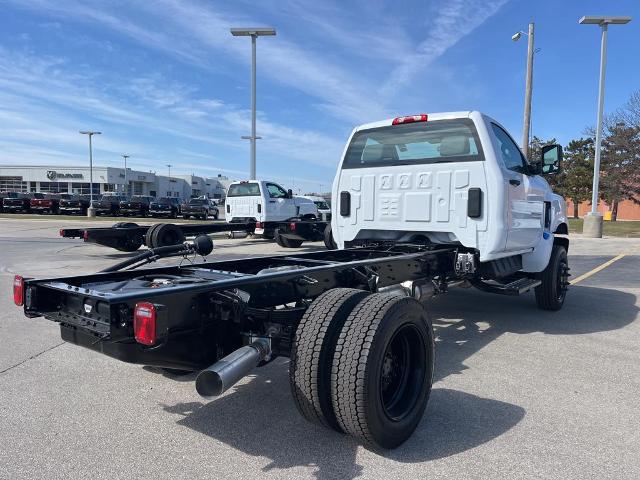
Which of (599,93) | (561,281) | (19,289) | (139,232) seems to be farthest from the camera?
(599,93)

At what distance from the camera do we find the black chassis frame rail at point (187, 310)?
9.09 feet

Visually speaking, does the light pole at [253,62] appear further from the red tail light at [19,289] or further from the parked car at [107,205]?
the red tail light at [19,289]

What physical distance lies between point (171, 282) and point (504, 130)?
14.2ft

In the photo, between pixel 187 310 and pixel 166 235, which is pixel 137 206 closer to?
pixel 166 235

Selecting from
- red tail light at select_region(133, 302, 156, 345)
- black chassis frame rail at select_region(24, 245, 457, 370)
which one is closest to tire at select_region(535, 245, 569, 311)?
black chassis frame rail at select_region(24, 245, 457, 370)

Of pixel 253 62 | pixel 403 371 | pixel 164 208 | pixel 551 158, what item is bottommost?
pixel 403 371

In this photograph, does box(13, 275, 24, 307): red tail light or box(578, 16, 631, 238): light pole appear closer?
box(13, 275, 24, 307): red tail light

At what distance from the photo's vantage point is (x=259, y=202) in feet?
55.7

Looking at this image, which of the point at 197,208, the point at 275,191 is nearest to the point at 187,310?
the point at 275,191

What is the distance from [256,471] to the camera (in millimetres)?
2828

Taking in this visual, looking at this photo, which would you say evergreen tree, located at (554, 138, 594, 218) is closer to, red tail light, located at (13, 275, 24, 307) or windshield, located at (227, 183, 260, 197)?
windshield, located at (227, 183, 260, 197)

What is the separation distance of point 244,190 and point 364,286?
44.7 ft

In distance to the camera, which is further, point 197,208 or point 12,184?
point 12,184

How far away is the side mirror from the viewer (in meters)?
6.24
